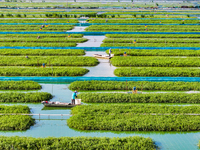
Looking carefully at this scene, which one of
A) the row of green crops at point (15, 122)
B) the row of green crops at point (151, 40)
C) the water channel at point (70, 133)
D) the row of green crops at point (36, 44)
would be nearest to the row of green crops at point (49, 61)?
the row of green crops at point (36, 44)

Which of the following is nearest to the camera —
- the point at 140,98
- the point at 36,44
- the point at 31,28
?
the point at 140,98

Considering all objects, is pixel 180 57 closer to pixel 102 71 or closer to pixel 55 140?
pixel 102 71

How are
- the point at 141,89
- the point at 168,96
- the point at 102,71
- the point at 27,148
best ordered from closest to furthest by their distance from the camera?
the point at 27,148 < the point at 168,96 < the point at 141,89 < the point at 102,71

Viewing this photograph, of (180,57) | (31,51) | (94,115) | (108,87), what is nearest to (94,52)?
(31,51)

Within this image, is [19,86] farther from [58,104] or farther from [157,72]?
[157,72]

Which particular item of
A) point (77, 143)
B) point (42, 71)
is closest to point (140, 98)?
point (77, 143)

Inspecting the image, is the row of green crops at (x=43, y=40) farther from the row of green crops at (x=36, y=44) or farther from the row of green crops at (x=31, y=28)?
the row of green crops at (x=31, y=28)

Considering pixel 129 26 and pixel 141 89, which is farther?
pixel 129 26
